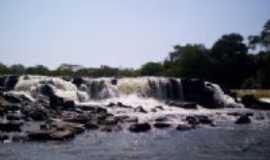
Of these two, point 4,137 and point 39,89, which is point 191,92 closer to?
point 39,89

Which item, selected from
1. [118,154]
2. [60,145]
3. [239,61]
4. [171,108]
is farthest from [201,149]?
[239,61]

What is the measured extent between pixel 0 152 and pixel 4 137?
13.4ft

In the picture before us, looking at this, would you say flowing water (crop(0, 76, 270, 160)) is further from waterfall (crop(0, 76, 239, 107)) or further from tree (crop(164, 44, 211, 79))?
tree (crop(164, 44, 211, 79))

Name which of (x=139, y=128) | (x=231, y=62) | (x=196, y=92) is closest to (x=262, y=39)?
(x=231, y=62)

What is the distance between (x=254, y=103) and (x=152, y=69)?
45227 millimetres

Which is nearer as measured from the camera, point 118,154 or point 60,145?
point 118,154

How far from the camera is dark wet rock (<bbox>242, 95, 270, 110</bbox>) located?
56019 millimetres

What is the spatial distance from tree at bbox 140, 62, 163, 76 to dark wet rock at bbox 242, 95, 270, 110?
4045 cm

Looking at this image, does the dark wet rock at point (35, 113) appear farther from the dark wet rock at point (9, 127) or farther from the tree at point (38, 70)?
the tree at point (38, 70)

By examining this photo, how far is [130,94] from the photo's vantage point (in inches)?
2290

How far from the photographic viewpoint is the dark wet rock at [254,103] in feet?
184

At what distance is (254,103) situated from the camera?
2269 inches

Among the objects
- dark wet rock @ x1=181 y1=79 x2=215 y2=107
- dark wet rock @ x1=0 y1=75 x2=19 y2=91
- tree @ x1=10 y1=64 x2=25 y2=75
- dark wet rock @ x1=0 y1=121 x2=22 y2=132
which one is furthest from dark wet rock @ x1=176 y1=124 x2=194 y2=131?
tree @ x1=10 y1=64 x2=25 y2=75

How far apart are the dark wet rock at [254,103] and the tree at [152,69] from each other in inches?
1592
